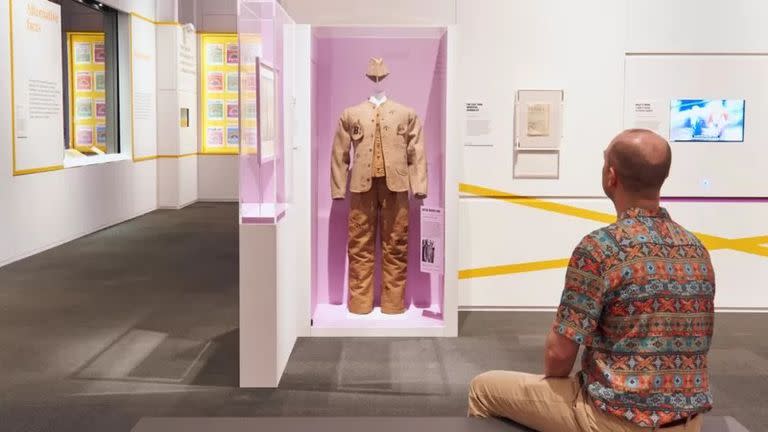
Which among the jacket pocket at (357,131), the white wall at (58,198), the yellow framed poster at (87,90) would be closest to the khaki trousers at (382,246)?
the jacket pocket at (357,131)

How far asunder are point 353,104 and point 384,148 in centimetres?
63

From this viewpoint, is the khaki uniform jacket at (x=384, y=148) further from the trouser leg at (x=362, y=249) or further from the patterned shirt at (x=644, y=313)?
the patterned shirt at (x=644, y=313)

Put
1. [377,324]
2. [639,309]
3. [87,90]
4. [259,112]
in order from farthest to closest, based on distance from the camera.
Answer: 1. [87,90]
2. [377,324]
3. [259,112]
4. [639,309]

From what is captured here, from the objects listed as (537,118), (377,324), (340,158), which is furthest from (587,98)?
(377,324)

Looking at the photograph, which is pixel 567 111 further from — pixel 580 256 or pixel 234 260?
pixel 580 256

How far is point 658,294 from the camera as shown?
260 cm

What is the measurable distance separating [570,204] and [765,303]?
167 cm

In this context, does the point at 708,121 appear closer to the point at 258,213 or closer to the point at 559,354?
the point at 258,213

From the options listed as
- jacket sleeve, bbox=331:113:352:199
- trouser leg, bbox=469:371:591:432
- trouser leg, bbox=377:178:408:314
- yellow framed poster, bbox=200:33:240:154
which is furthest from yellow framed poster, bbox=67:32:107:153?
trouser leg, bbox=469:371:591:432

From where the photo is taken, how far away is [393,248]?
6.84 m

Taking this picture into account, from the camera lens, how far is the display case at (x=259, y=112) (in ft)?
15.9

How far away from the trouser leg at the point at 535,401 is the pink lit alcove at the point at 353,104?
3874 millimetres

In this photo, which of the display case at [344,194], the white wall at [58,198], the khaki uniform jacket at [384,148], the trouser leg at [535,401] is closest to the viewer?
the trouser leg at [535,401]

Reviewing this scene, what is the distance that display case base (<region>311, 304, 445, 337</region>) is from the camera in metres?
6.52
